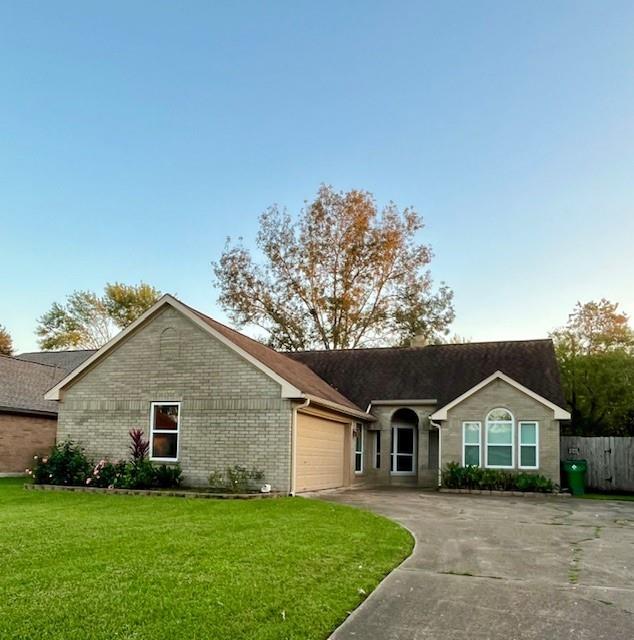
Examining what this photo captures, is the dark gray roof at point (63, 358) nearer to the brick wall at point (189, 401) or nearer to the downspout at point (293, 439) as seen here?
the brick wall at point (189, 401)

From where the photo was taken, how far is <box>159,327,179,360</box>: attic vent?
18469 mm

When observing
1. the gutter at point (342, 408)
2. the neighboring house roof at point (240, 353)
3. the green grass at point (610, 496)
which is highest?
the neighboring house roof at point (240, 353)

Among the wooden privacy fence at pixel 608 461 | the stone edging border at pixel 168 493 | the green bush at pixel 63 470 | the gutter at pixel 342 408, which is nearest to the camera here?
the stone edging border at pixel 168 493

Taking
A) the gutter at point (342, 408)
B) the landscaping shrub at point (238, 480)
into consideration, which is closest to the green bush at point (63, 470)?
the landscaping shrub at point (238, 480)

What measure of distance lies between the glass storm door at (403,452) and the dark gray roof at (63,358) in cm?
1769

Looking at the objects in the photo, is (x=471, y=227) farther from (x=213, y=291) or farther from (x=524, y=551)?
(x=213, y=291)

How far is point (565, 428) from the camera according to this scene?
29.6 m

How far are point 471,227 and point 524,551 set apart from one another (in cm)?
1434

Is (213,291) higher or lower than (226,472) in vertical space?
higher

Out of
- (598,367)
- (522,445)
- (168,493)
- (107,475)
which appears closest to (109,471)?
(107,475)

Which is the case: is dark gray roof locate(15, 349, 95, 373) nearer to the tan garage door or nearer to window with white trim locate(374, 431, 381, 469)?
window with white trim locate(374, 431, 381, 469)

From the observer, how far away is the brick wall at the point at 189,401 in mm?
16891

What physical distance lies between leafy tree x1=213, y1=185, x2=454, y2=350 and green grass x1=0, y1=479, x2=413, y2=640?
27.4 meters

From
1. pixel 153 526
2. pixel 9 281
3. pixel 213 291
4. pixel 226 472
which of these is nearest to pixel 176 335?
pixel 226 472
